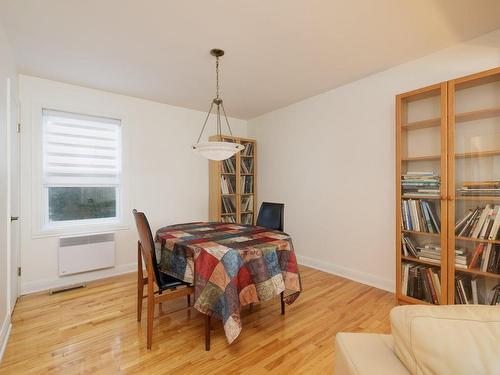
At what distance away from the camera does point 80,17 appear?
192 centimetres

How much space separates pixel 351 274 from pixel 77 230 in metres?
3.33

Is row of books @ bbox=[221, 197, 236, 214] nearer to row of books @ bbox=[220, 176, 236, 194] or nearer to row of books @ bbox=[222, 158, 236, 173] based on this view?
row of books @ bbox=[220, 176, 236, 194]

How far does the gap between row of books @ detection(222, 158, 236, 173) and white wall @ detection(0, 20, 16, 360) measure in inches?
102

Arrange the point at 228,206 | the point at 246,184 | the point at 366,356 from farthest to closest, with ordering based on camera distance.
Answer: the point at 246,184 → the point at 228,206 → the point at 366,356

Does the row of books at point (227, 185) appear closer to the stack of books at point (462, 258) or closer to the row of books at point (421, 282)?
the row of books at point (421, 282)

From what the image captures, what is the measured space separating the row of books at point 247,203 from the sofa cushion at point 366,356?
143 inches

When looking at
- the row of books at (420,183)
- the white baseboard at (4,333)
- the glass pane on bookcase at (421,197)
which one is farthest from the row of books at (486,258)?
the white baseboard at (4,333)

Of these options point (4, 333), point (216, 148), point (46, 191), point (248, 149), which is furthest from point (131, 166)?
point (4, 333)

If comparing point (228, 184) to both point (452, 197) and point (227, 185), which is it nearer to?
point (227, 185)

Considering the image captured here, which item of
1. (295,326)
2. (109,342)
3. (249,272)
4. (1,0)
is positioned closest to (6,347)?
(109,342)

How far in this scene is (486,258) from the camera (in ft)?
6.82

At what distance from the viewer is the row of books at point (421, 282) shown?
232 centimetres

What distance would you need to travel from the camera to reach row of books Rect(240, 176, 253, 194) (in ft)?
14.6

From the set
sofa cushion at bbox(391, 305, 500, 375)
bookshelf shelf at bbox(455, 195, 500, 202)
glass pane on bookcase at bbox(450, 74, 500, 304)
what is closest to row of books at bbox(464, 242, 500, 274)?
glass pane on bookcase at bbox(450, 74, 500, 304)
